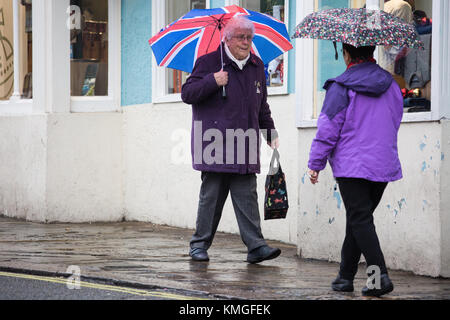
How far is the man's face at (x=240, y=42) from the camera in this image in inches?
320

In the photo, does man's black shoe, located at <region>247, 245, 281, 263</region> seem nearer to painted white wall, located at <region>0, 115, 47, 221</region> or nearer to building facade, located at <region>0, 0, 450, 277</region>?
building facade, located at <region>0, 0, 450, 277</region>

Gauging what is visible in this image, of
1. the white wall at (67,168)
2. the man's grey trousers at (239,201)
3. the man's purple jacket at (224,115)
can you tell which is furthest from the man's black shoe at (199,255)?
Answer: the white wall at (67,168)

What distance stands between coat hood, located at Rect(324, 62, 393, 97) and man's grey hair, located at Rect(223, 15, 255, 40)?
179 cm

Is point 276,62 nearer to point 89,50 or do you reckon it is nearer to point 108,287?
point 89,50

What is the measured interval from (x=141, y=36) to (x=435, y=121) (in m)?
6.15

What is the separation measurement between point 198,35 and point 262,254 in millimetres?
2037

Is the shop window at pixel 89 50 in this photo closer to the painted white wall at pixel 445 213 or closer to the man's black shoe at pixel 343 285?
the painted white wall at pixel 445 213

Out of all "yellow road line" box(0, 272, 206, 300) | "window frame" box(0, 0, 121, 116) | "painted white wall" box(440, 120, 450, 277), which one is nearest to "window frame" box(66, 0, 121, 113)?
"window frame" box(0, 0, 121, 116)

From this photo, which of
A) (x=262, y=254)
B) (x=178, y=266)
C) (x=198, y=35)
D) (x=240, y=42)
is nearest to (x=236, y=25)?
(x=240, y=42)

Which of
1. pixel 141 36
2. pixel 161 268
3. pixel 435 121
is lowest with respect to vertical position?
pixel 161 268

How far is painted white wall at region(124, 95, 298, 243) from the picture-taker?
11.9 meters

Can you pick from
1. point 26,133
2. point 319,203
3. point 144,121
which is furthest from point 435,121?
point 26,133
